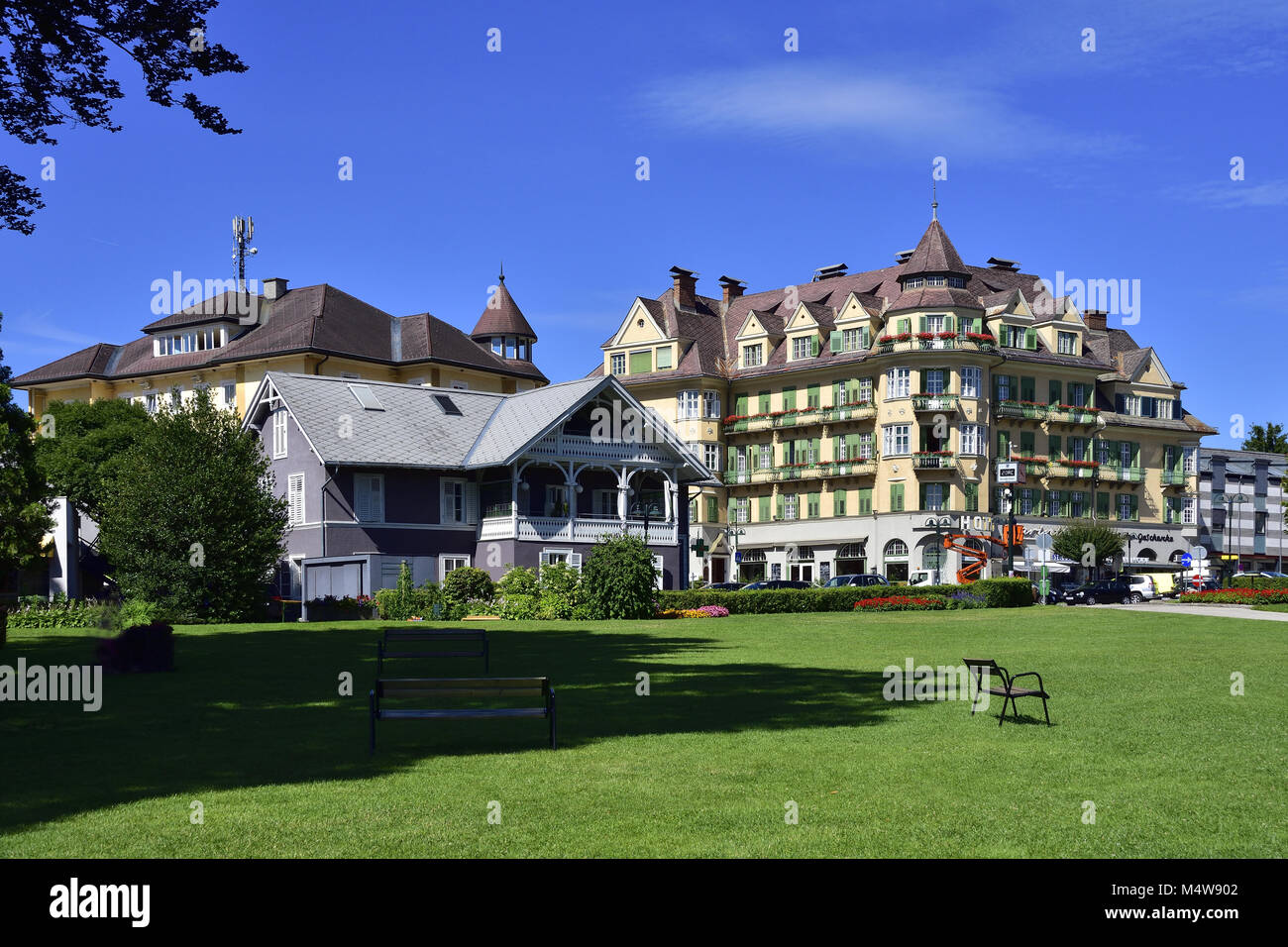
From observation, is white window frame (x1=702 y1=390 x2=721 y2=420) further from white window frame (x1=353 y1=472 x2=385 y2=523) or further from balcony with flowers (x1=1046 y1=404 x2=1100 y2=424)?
white window frame (x1=353 y1=472 x2=385 y2=523)

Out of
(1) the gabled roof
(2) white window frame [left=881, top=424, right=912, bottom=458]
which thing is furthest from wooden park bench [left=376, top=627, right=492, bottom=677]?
(2) white window frame [left=881, top=424, right=912, bottom=458]

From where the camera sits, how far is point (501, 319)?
90125 mm

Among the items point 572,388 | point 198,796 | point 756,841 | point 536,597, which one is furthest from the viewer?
point 572,388

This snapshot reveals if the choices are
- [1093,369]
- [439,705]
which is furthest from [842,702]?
[1093,369]

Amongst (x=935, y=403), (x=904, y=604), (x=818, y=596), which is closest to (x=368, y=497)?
(x=818, y=596)

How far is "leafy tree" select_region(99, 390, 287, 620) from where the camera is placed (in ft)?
125

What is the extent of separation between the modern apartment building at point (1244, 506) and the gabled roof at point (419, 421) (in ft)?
271

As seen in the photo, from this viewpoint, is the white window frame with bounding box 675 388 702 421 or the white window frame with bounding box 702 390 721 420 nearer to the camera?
the white window frame with bounding box 675 388 702 421

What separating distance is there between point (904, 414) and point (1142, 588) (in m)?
17.9

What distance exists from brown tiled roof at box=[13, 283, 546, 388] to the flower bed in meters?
42.8

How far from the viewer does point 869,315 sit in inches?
3081

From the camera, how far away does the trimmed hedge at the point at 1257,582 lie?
161ft

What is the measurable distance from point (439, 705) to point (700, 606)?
25296 millimetres
